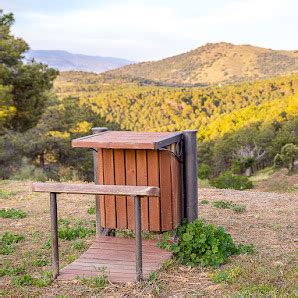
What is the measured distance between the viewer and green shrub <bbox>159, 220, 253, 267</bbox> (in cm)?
507

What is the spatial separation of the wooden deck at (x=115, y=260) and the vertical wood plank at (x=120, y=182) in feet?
0.89

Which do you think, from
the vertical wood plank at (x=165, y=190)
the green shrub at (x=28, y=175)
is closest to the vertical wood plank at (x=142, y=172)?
the vertical wood plank at (x=165, y=190)

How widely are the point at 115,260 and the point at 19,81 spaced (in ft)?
48.6

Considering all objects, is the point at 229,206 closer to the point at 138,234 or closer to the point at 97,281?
the point at 138,234

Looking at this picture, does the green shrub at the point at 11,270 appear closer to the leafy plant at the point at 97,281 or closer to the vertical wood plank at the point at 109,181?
the leafy plant at the point at 97,281

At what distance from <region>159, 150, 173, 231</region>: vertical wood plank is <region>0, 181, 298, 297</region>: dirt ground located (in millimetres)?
567

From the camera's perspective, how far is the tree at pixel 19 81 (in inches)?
709

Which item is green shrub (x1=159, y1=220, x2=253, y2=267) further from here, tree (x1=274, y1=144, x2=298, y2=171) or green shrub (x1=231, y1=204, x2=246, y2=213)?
tree (x1=274, y1=144, x2=298, y2=171)

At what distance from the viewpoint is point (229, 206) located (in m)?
8.19

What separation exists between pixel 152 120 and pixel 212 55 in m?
53.5

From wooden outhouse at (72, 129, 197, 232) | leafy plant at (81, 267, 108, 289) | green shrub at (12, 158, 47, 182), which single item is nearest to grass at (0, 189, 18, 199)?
green shrub at (12, 158, 47, 182)

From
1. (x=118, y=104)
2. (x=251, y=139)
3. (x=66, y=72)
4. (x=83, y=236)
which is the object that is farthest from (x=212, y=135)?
(x=83, y=236)

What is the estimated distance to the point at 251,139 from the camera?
52844mm

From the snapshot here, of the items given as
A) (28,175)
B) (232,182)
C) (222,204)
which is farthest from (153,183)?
(232,182)
